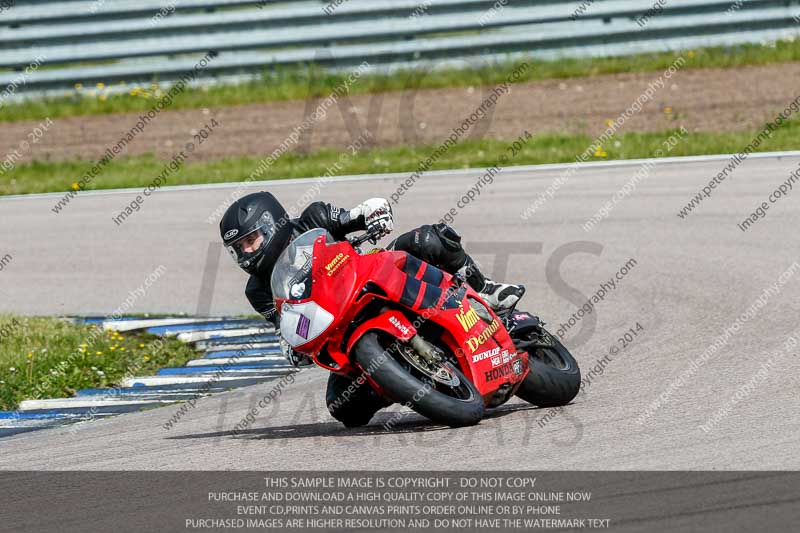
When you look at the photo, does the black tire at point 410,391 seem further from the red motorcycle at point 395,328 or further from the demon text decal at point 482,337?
the demon text decal at point 482,337

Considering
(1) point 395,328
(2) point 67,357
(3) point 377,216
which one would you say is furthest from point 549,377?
(2) point 67,357

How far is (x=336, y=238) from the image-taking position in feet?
23.2

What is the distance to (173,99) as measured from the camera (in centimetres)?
1891

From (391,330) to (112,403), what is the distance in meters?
3.18

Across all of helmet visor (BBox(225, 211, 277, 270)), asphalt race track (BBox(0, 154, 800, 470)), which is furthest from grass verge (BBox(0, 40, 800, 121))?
helmet visor (BBox(225, 211, 277, 270))

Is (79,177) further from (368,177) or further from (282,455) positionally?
(282,455)

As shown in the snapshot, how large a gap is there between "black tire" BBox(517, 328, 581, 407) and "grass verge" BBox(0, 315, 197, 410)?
12.1ft

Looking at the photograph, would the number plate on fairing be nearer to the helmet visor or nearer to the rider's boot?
the helmet visor

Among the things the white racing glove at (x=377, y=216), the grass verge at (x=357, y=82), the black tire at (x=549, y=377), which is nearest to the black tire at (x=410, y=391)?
the black tire at (x=549, y=377)

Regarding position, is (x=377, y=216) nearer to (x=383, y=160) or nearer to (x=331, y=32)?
(x=383, y=160)

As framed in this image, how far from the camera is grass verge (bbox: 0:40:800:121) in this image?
1795cm

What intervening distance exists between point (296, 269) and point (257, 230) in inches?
15.4

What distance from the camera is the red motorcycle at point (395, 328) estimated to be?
6332mm
